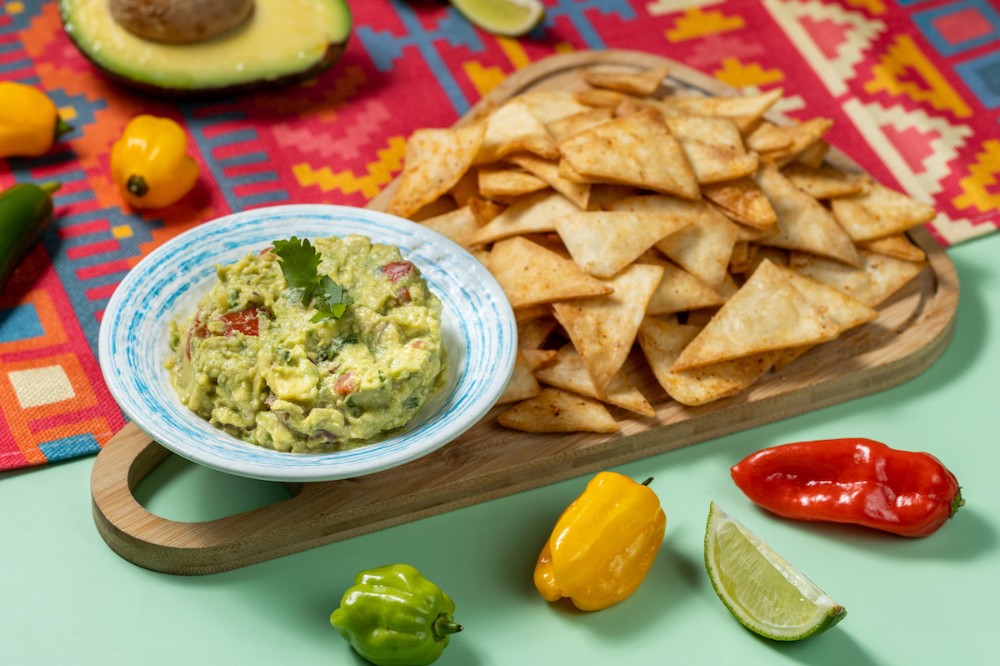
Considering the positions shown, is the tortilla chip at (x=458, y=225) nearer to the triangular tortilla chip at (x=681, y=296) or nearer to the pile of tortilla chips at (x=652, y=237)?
the pile of tortilla chips at (x=652, y=237)

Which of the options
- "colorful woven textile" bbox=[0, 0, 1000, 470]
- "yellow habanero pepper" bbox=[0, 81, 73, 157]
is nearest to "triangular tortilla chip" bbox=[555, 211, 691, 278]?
"colorful woven textile" bbox=[0, 0, 1000, 470]

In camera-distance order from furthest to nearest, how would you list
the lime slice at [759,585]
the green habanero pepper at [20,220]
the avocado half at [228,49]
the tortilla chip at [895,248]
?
the avocado half at [228,49], the tortilla chip at [895,248], the green habanero pepper at [20,220], the lime slice at [759,585]

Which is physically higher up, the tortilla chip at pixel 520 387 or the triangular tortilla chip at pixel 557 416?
the tortilla chip at pixel 520 387

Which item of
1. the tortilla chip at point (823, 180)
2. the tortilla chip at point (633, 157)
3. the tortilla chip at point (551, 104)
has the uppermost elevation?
the tortilla chip at point (633, 157)

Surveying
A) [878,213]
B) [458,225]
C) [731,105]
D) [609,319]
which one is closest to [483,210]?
[458,225]

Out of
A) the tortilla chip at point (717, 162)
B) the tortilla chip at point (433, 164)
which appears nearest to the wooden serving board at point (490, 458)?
the tortilla chip at point (433, 164)

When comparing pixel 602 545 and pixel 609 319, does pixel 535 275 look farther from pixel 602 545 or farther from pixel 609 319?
pixel 602 545
